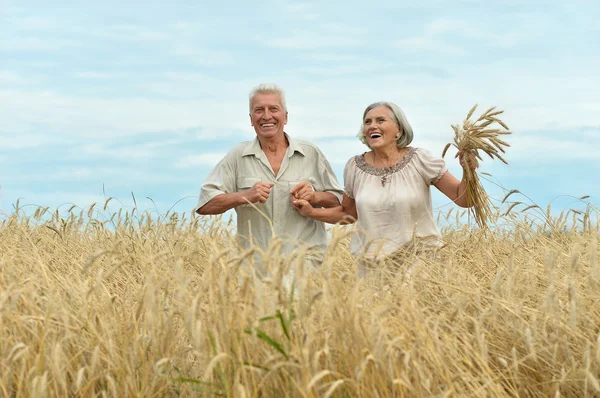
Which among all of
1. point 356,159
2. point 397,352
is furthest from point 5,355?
point 356,159

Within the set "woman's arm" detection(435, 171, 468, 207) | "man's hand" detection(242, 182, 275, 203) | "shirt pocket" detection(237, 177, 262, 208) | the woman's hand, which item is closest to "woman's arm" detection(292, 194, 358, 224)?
"man's hand" detection(242, 182, 275, 203)

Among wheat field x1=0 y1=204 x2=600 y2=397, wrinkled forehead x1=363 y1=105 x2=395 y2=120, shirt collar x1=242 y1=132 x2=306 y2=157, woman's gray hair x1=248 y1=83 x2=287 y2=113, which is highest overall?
woman's gray hair x1=248 y1=83 x2=287 y2=113

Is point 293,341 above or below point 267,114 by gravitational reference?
below

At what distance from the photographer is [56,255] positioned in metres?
6.53

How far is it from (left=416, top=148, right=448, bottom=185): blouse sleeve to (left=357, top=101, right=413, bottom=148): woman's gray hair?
0.12 metres

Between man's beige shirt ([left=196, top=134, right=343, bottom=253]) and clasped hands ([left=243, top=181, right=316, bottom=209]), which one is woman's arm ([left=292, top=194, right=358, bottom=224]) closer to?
clasped hands ([left=243, top=181, right=316, bottom=209])

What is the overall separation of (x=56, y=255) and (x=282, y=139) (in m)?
2.44

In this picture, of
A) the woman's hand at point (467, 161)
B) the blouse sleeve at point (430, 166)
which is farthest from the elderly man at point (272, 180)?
the woman's hand at point (467, 161)

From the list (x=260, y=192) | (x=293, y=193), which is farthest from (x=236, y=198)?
(x=293, y=193)

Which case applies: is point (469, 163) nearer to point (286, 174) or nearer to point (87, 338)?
point (286, 174)

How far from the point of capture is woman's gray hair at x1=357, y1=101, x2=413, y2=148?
5.07 m

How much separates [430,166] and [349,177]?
572 mm

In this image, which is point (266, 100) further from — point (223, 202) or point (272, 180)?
point (223, 202)

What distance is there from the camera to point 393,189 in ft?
16.5
